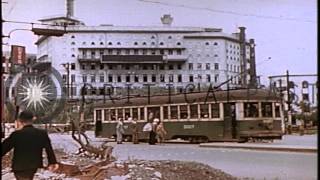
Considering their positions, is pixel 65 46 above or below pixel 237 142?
above

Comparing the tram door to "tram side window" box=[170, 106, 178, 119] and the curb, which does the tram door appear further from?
"tram side window" box=[170, 106, 178, 119]

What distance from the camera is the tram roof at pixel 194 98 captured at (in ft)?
15.0

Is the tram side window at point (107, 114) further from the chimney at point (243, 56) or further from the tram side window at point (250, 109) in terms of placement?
the tram side window at point (250, 109)

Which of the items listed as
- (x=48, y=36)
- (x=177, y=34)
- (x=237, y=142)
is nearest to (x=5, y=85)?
(x=48, y=36)

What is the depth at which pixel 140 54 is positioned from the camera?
172 inches

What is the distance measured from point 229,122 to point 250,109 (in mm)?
224

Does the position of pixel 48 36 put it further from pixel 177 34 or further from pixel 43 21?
pixel 177 34

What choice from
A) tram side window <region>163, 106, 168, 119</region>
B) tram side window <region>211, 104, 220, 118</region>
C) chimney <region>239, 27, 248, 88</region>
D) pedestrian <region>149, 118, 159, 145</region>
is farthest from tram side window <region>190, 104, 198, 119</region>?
chimney <region>239, 27, 248, 88</region>

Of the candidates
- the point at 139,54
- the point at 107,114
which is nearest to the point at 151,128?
the point at 107,114

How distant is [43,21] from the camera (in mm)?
4301

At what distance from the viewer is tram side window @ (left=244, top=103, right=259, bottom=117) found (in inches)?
199

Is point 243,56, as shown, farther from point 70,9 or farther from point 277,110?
point 70,9

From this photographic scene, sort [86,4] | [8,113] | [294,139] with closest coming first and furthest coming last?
[8,113], [86,4], [294,139]

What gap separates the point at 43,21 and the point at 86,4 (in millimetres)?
350
